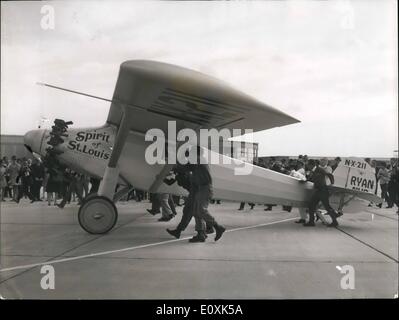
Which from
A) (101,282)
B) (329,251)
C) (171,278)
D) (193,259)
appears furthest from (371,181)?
(101,282)

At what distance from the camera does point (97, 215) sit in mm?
6758

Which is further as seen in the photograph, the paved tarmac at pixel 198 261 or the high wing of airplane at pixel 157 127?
the high wing of airplane at pixel 157 127

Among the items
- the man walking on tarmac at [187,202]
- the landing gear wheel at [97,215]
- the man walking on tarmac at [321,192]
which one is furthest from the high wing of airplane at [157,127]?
the man walking on tarmac at [187,202]

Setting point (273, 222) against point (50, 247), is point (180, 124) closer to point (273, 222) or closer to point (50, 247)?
point (50, 247)

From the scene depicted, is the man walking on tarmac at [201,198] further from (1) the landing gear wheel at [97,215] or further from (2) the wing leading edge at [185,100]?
(1) the landing gear wheel at [97,215]

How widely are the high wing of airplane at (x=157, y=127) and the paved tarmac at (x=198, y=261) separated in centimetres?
68

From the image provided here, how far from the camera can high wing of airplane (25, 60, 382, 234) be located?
4305 millimetres

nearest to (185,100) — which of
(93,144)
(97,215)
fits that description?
(97,215)

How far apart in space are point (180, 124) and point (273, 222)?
11.6 ft

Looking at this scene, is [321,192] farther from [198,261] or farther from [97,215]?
[97,215]

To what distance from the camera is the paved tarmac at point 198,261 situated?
3.92m

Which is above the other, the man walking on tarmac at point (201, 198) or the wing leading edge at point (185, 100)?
the wing leading edge at point (185, 100)

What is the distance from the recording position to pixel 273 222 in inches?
349
